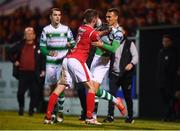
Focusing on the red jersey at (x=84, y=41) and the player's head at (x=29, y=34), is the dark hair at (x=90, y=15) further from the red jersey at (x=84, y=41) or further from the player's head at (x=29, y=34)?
the player's head at (x=29, y=34)

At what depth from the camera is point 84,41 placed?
518 inches

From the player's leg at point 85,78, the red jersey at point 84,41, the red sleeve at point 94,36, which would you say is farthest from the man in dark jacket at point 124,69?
the red sleeve at point 94,36

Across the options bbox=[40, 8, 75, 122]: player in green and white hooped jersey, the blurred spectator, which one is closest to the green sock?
bbox=[40, 8, 75, 122]: player in green and white hooped jersey

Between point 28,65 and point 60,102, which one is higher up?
point 28,65

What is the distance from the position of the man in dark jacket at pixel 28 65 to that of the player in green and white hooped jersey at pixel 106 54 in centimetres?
387

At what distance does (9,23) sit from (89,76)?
14.3 meters

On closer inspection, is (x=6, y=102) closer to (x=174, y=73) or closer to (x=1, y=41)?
(x=1, y=41)

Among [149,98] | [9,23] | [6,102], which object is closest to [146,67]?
[149,98]

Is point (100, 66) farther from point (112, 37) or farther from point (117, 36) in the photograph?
point (117, 36)

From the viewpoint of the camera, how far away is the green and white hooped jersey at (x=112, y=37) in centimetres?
1346

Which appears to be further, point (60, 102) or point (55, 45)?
point (55, 45)

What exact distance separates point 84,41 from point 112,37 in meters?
1.07

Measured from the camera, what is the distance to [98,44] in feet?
42.9

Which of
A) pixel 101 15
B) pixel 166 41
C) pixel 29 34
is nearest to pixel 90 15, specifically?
pixel 166 41
